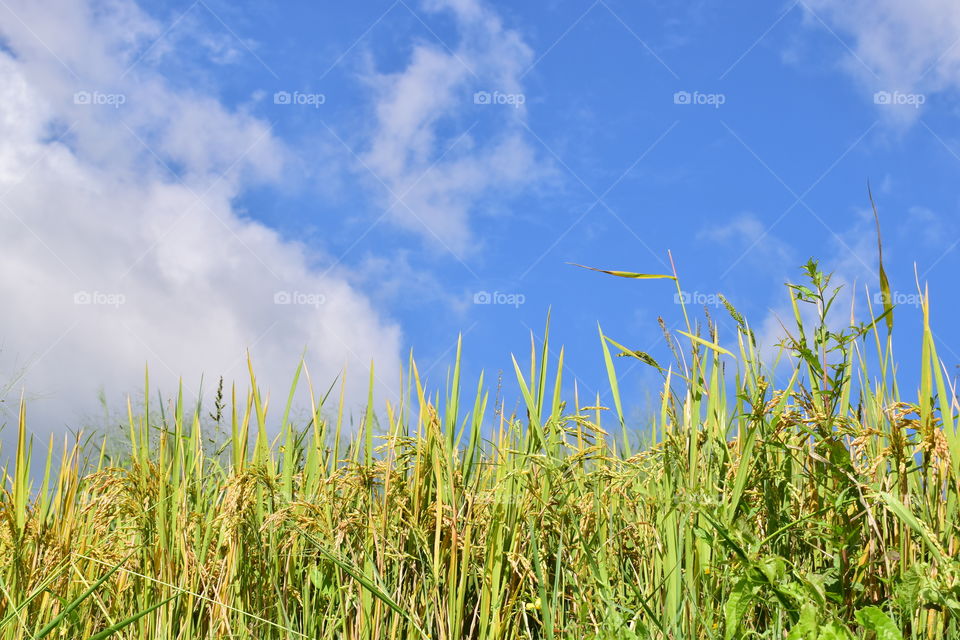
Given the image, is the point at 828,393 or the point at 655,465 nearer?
the point at 828,393

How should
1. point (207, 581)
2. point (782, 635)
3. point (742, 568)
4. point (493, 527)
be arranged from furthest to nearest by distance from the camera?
point (207, 581), point (493, 527), point (782, 635), point (742, 568)

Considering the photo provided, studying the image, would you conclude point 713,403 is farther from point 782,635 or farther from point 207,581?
point 207,581

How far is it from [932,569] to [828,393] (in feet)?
1.64

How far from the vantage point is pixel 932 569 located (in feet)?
6.06

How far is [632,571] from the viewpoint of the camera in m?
2.50

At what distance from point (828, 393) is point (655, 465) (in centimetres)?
51

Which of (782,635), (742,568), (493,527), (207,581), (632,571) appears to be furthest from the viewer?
(632,571)

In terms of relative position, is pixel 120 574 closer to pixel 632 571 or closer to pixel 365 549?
pixel 365 549

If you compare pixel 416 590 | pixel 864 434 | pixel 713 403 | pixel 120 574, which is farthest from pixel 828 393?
pixel 120 574

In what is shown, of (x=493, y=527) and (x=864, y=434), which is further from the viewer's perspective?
(x=493, y=527)

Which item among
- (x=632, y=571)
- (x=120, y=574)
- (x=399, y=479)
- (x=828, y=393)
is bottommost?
(x=120, y=574)

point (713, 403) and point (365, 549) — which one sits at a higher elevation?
point (713, 403)

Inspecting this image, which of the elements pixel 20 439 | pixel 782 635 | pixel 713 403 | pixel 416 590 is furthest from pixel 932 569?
pixel 20 439

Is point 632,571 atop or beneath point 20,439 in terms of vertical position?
beneath
